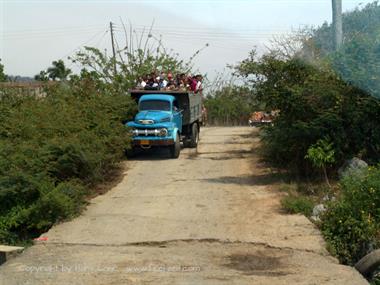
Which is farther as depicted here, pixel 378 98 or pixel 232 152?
pixel 232 152

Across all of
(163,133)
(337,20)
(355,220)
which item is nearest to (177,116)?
(163,133)

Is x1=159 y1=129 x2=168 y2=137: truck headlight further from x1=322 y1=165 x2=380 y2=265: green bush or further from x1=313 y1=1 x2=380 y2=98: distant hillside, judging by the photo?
x1=322 y1=165 x2=380 y2=265: green bush

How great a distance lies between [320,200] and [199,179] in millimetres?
3747

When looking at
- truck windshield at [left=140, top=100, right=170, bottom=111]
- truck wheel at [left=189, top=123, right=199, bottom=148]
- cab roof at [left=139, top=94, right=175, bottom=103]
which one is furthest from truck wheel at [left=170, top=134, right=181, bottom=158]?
truck wheel at [left=189, top=123, right=199, bottom=148]

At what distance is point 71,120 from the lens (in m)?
13.8

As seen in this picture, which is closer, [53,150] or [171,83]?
[53,150]

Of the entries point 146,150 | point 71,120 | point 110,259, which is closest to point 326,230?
point 110,259

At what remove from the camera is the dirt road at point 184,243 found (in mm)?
6551

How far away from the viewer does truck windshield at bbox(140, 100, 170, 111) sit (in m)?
17.5

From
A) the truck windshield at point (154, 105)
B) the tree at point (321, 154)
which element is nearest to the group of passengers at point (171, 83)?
the truck windshield at point (154, 105)

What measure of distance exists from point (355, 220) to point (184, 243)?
2553 mm

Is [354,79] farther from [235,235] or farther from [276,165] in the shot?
[235,235]

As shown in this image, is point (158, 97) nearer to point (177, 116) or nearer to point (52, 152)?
point (177, 116)

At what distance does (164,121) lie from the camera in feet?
55.3
